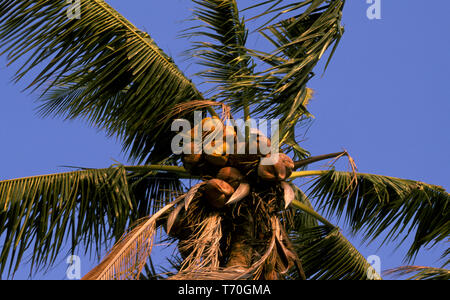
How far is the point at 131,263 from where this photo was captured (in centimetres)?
585

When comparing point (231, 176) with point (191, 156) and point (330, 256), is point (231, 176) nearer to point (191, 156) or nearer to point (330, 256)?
point (191, 156)

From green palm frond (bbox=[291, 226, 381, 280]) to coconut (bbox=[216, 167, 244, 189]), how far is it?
1699mm

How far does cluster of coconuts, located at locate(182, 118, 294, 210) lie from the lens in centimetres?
634

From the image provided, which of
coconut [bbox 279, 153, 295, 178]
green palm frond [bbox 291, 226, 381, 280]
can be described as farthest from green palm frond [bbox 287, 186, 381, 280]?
coconut [bbox 279, 153, 295, 178]

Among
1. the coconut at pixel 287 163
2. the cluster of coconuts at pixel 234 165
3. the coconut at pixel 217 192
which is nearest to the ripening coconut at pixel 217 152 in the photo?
the cluster of coconuts at pixel 234 165

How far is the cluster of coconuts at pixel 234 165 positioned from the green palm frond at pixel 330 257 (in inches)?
61.3

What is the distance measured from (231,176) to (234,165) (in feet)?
0.45

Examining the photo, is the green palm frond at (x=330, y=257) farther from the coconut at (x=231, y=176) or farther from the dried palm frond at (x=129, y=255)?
the dried palm frond at (x=129, y=255)

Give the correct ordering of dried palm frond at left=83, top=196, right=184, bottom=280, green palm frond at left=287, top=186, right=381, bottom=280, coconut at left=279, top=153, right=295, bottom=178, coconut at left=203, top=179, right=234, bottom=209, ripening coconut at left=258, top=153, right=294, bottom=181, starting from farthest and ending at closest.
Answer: green palm frond at left=287, top=186, right=381, bottom=280, coconut at left=279, top=153, right=295, bottom=178, ripening coconut at left=258, top=153, right=294, bottom=181, coconut at left=203, top=179, right=234, bottom=209, dried palm frond at left=83, top=196, right=184, bottom=280

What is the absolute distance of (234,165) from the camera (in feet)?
21.4

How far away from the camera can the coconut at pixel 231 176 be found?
6418 millimetres

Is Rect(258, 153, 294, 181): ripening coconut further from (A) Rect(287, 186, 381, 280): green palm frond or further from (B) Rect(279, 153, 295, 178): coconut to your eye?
(A) Rect(287, 186, 381, 280): green palm frond

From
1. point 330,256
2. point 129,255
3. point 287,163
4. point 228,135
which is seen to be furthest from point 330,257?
point 129,255
